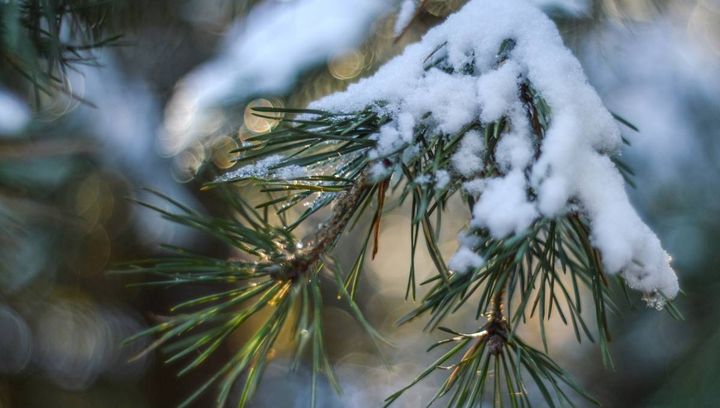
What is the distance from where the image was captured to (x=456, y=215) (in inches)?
70.1

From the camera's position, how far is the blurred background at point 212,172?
0.73 metres

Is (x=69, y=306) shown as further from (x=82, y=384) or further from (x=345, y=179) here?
(x=345, y=179)

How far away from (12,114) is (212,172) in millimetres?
695

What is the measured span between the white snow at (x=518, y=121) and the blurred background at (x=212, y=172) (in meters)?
0.09

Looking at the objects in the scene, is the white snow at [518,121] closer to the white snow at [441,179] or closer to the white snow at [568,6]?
the white snow at [441,179]

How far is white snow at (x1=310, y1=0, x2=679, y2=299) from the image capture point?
0.88ft

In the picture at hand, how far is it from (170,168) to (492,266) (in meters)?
1.22

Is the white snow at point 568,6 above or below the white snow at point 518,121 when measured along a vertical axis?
below

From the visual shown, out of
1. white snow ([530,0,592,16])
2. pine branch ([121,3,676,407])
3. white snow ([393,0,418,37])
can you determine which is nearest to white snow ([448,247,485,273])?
pine branch ([121,3,676,407])

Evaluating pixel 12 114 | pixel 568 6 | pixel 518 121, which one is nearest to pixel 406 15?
pixel 568 6

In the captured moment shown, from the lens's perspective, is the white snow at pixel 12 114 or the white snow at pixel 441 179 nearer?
the white snow at pixel 441 179

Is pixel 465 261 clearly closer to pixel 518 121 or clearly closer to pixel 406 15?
pixel 518 121

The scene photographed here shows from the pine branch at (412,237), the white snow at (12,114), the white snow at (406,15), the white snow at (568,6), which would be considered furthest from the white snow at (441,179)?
the white snow at (12,114)

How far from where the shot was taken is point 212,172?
1.68ft
